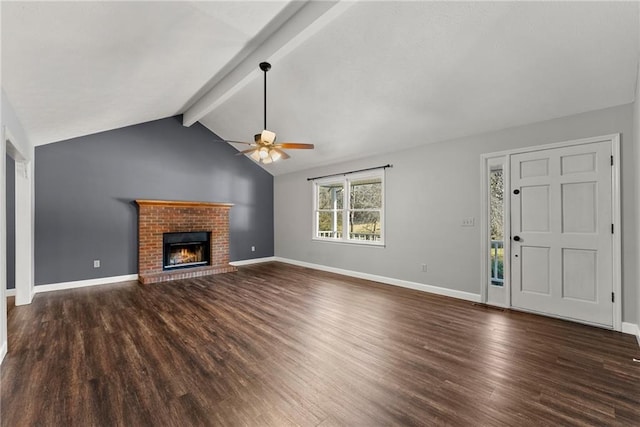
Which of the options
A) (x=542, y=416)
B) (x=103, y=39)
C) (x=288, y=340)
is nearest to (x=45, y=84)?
(x=103, y=39)

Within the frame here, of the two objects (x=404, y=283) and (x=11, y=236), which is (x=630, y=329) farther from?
(x=11, y=236)

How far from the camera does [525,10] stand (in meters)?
2.34

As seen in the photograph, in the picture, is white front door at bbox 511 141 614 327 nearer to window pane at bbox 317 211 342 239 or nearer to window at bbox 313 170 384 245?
window at bbox 313 170 384 245

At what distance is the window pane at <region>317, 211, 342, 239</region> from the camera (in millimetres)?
6348

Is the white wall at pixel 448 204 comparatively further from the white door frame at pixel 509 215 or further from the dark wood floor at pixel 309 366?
the dark wood floor at pixel 309 366

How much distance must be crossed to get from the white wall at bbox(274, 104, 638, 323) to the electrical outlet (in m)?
0.05

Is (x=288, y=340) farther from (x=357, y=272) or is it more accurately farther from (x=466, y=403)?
(x=357, y=272)

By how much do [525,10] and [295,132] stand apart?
146 inches

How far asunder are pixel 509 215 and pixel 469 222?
19.6 inches

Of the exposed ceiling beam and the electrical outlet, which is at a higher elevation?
the exposed ceiling beam

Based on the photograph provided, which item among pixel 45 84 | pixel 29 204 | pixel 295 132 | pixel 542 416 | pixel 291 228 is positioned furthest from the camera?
pixel 291 228

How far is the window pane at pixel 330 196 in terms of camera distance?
21.1 ft

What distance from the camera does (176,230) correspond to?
5797 millimetres

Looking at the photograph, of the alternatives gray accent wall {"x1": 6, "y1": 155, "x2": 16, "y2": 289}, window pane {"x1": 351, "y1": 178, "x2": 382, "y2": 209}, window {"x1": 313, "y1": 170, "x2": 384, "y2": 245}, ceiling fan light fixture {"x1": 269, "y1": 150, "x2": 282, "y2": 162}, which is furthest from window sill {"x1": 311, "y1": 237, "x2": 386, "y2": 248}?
gray accent wall {"x1": 6, "y1": 155, "x2": 16, "y2": 289}
